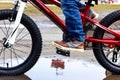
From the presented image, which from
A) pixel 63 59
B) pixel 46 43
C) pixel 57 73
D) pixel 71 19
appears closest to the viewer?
pixel 71 19

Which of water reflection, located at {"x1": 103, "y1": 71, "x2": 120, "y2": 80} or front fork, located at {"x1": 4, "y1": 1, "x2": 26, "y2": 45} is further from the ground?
front fork, located at {"x1": 4, "y1": 1, "x2": 26, "y2": 45}

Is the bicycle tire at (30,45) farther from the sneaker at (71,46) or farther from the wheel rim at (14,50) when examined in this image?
the sneaker at (71,46)

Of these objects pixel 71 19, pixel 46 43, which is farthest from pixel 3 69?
pixel 46 43

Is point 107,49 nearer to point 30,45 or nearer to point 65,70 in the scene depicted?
point 65,70

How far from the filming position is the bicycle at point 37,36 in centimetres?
628

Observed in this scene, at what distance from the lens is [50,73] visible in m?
6.60

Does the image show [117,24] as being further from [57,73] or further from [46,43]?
[46,43]

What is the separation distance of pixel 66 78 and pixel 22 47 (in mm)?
1487

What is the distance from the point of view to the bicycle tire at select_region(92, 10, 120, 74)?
646cm

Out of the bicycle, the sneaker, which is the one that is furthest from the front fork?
the sneaker

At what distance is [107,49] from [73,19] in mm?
790

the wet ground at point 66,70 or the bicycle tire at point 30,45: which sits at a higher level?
the bicycle tire at point 30,45

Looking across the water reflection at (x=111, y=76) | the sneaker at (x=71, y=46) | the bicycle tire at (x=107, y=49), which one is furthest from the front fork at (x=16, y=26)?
the water reflection at (x=111, y=76)

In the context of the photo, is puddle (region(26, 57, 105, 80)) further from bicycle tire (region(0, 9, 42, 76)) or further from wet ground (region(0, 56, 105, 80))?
bicycle tire (region(0, 9, 42, 76))
